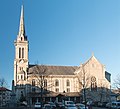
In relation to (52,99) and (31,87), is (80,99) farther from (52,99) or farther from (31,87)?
(31,87)

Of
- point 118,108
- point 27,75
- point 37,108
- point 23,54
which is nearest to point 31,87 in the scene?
point 27,75

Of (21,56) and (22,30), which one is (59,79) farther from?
(22,30)

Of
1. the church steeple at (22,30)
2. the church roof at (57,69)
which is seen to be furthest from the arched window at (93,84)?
the church steeple at (22,30)

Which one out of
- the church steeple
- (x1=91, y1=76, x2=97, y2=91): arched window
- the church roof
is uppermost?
the church steeple

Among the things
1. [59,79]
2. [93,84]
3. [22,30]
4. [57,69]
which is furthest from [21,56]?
[93,84]

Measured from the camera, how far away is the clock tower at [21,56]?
330 ft

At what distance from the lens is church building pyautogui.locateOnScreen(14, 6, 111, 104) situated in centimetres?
10012

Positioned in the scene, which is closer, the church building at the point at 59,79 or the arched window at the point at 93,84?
the church building at the point at 59,79

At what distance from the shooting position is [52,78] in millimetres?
104000

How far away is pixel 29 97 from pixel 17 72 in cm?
1214

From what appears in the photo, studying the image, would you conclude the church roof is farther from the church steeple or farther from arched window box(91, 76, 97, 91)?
the church steeple

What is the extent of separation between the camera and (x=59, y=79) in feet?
345

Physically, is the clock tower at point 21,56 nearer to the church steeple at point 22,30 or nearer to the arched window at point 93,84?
the church steeple at point 22,30

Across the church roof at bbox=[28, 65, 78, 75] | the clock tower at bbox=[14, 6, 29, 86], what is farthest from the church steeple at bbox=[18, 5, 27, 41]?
the church roof at bbox=[28, 65, 78, 75]
